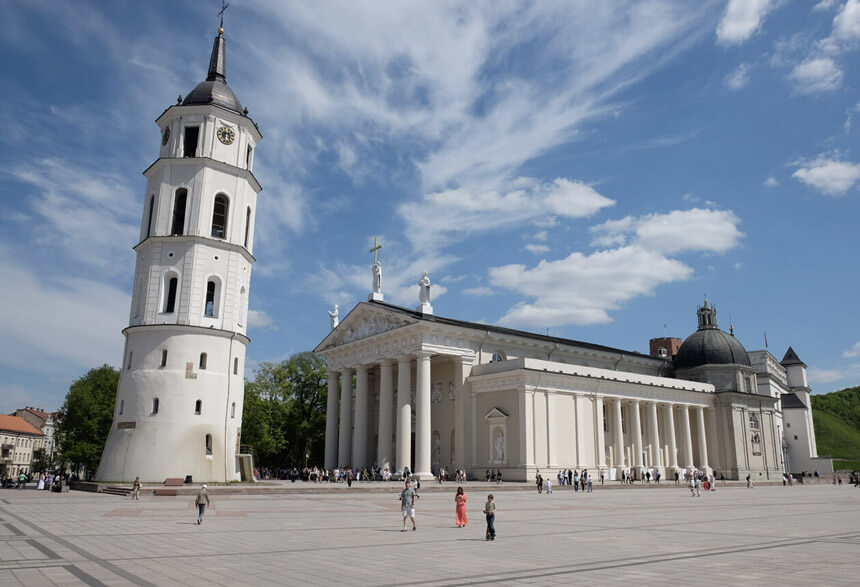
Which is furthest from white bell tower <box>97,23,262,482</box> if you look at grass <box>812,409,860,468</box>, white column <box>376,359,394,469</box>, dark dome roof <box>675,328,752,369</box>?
grass <box>812,409,860,468</box>

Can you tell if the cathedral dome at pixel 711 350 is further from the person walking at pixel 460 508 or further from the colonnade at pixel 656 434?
the person walking at pixel 460 508

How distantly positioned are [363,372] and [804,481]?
4761cm

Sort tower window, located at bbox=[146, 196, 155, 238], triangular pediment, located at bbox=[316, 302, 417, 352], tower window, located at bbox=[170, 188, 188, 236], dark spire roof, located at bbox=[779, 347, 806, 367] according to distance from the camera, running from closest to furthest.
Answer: tower window, located at bbox=[170, 188, 188, 236] → tower window, located at bbox=[146, 196, 155, 238] → triangular pediment, located at bbox=[316, 302, 417, 352] → dark spire roof, located at bbox=[779, 347, 806, 367]

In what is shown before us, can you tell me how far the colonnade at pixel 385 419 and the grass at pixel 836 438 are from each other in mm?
81963

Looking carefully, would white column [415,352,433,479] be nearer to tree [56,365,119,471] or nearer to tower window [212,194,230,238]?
tower window [212,194,230,238]

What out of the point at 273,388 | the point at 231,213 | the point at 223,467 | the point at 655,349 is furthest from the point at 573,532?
the point at 655,349

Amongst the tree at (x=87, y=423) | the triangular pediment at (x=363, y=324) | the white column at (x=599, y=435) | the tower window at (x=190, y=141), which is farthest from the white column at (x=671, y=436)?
the tree at (x=87, y=423)

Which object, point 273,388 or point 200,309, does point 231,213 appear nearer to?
point 200,309

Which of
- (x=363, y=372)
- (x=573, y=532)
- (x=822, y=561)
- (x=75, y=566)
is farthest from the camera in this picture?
(x=363, y=372)

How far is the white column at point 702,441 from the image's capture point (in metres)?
60.7

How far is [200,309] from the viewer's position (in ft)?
121

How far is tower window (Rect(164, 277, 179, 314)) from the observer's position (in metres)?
37.1

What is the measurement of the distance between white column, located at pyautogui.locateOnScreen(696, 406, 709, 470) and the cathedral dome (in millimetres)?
8331

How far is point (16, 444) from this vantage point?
11712cm
